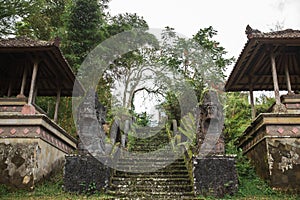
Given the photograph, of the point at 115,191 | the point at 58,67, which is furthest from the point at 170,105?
the point at 115,191

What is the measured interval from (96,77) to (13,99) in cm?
720

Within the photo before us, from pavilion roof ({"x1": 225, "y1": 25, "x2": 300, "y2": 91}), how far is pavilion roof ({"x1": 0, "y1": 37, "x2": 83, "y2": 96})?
5.47m

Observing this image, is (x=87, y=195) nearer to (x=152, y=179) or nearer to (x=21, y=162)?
(x=152, y=179)

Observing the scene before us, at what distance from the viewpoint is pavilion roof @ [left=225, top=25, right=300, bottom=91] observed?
7895mm

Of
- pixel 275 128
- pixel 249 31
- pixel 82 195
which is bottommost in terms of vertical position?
pixel 82 195

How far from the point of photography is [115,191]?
6754 millimetres

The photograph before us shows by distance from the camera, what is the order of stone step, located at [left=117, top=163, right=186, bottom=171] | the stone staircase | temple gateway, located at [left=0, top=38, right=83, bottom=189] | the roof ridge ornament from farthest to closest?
stone step, located at [left=117, top=163, right=186, bottom=171]
the roof ridge ornament
temple gateway, located at [left=0, top=38, right=83, bottom=189]
the stone staircase

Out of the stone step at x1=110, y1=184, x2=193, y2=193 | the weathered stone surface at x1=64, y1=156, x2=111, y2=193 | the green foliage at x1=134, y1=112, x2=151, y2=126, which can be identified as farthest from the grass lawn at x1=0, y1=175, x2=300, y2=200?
the green foliage at x1=134, y1=112, x2=151, y2=126

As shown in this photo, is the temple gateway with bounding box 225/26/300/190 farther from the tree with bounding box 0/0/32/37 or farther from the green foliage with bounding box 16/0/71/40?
the tree with bounding box 0/0/32/37

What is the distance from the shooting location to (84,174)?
6699 millimetres

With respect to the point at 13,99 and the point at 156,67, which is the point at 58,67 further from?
the point at 156,67

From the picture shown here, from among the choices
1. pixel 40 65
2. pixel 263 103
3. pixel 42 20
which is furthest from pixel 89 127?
pixel 263 103

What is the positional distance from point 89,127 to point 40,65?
5.01 metres

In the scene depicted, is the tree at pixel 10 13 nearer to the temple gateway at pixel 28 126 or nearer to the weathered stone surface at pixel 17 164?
the temple gateway at pixel 28 126
